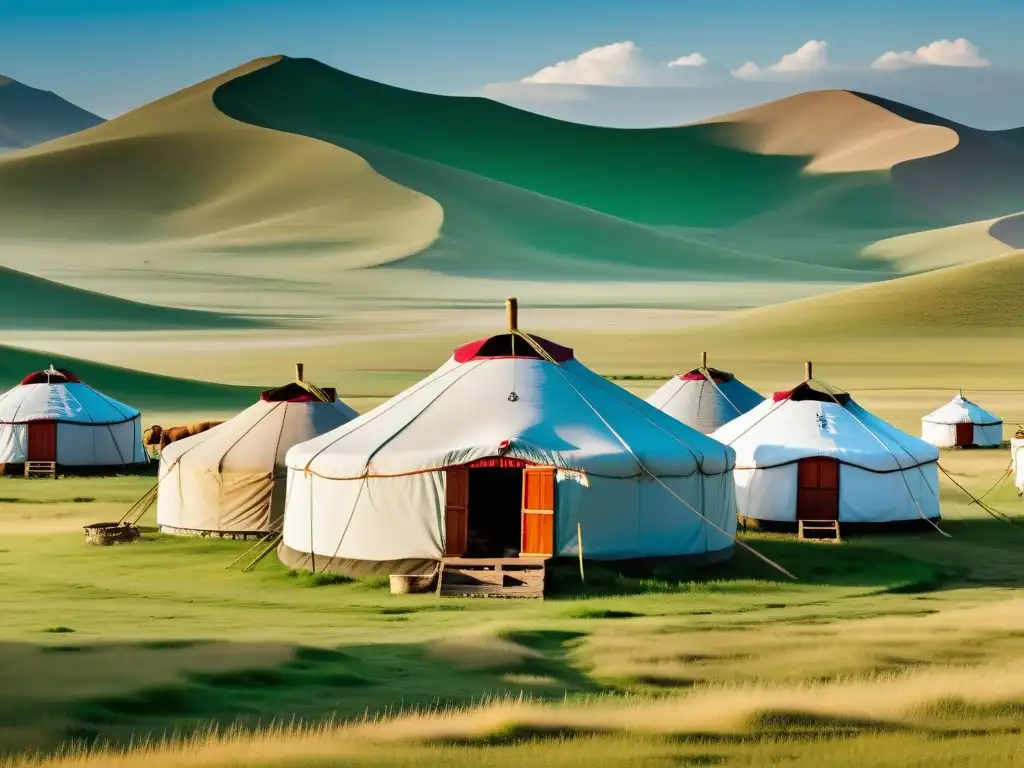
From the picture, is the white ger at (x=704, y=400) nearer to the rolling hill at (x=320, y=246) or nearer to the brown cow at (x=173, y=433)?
the brown cow at (x=173, y=433)

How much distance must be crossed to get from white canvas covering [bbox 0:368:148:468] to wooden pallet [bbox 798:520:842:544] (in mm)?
15943

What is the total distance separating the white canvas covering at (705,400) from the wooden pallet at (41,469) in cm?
1162

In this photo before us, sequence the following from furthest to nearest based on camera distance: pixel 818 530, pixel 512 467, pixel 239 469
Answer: pixel 818 530 < pixel 239 469 < pixel 512 467

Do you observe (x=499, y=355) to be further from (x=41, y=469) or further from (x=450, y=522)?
(x=41, y=469)

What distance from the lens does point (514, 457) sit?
63.0 feet

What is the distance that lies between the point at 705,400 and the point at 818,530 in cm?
956

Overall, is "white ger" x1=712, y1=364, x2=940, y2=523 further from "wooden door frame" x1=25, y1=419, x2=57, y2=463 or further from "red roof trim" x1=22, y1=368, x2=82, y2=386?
"red roof trim" x1=22, y1=368, x2=82, y2=386

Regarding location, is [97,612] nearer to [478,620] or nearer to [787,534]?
[478,620]

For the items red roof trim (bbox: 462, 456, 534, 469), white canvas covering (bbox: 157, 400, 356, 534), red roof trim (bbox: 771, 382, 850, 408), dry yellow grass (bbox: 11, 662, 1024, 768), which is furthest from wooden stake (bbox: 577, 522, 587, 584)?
red roof trim (bbox: 771, 382, 850, 408)

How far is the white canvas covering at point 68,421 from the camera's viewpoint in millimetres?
35031

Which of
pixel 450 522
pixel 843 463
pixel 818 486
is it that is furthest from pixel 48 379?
pixel 450 522

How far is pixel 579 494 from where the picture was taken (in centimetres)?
1922

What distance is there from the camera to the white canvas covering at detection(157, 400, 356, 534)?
2403 cm

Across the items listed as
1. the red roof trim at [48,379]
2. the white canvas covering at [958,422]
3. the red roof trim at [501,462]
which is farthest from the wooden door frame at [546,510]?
the white canvas covering at [958,422]
